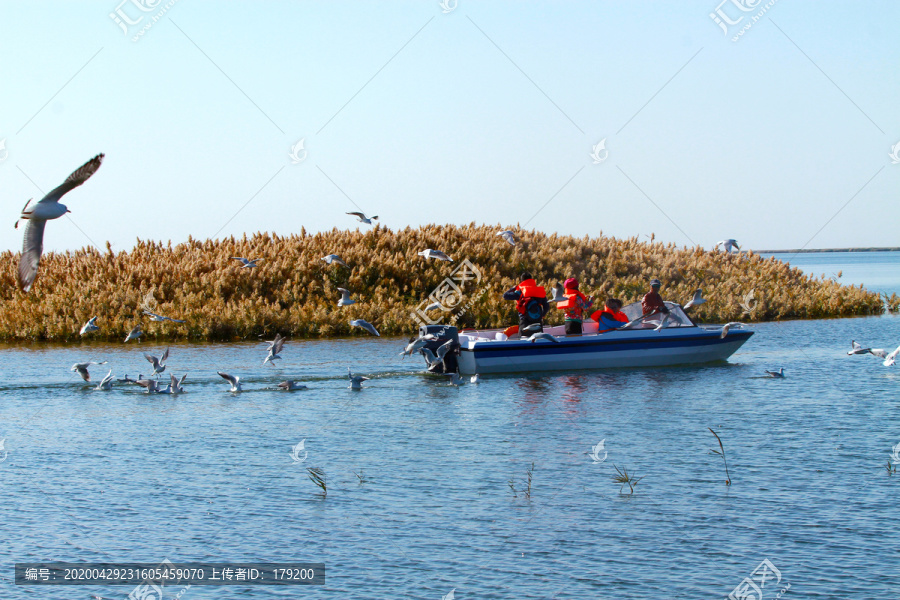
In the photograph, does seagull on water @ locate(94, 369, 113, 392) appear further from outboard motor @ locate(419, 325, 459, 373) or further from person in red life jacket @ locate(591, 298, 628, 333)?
person in red life jacket @ locate(591, 298, 628, 333)

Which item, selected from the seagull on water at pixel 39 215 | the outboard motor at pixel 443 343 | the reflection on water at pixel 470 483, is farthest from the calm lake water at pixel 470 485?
the seagull on water at pixel 39 215

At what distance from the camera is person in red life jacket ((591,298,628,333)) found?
79.7 feet

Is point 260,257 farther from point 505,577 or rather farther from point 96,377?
point 505,577

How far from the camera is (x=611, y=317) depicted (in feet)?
80.2

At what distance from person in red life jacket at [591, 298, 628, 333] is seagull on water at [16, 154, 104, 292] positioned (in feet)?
50.7

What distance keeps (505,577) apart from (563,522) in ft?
6.14

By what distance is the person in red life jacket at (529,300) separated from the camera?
74.9ft

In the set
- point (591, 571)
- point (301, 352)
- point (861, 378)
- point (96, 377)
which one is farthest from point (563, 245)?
point (591, 571)

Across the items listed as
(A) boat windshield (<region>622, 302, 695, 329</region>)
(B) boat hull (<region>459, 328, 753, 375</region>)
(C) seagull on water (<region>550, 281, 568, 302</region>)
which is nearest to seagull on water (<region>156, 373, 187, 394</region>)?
(B) boat hull (<region>459, 328, 753, 375</region>)

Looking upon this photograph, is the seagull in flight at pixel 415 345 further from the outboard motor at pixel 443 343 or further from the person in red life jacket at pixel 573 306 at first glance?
the person in red life jacket at pixel 573 306

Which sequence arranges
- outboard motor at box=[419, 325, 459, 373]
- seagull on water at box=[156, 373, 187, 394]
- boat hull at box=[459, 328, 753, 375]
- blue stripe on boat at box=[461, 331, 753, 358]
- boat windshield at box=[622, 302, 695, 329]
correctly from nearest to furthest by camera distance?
seagull on water at box=[156, 373, 187, 394]
outboard motor at box=[419, 325, 459, 373]
blue stripe on boat at box=[461, 331, 753, 358]
boat hull at box=[459, 328, 753, 375]
boat windshield at box=[622, 302, 695, 329]

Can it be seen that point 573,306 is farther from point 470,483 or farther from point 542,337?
point 470,483

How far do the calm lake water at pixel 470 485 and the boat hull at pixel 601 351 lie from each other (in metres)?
0.78

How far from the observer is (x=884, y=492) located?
1219cm
